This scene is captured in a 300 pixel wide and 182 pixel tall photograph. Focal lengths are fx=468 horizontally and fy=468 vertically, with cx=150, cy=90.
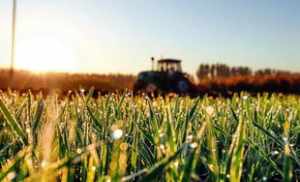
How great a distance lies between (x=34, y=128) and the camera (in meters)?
0.97

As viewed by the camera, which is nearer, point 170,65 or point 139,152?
point 139,152

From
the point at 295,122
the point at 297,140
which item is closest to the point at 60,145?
the point at 297,140

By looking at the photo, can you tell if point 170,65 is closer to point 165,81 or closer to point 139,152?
point 165,81

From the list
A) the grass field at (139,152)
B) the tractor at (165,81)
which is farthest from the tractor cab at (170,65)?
the grass field at (139,152)

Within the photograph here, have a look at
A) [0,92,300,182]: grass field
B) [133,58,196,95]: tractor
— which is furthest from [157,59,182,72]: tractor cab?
[0,92,300,182]: grass field

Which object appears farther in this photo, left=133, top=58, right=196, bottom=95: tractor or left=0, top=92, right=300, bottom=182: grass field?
left=133, top=58, right=196, bottom=95: tractor

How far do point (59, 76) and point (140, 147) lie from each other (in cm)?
2902

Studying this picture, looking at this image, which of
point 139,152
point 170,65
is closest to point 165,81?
point 170,65

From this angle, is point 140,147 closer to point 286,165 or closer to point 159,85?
point 286,165

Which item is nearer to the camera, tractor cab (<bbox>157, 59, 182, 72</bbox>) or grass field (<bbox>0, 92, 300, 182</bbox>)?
grass field (<bbox>0, 92, 300, 182</bbox>)

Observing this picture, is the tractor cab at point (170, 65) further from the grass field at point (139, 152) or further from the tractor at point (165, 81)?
the grass field at point (139, 152)

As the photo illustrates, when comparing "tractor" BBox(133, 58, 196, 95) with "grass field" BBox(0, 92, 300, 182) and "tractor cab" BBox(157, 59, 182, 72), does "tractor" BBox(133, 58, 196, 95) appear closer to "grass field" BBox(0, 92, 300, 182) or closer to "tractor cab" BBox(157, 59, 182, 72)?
"tractor cab" BBox(157, 59, 182, 72)

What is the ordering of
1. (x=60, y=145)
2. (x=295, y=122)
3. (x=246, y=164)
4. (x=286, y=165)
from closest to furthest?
(x=286, y=165)
(x=60, y=145)
(x=246, y=164)
(x=295, y=122)

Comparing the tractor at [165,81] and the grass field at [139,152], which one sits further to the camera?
the tractor at [165,81]
